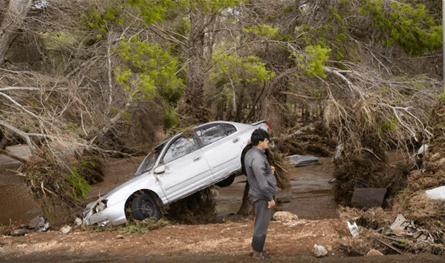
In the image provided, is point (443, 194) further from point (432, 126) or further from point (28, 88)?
point (28, 88)

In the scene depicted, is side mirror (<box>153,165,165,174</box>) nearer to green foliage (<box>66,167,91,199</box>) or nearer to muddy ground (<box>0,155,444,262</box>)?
muddy ground (<box>0,155,444,262</box>)

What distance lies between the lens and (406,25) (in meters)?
15.1

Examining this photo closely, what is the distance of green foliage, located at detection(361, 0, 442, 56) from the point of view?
A: 48.5 feet

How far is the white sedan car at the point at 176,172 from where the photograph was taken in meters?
9.45

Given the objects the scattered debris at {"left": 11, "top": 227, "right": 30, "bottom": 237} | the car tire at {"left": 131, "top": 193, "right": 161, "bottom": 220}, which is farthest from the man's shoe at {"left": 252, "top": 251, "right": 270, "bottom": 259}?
the scattered debris at {"left": 11, "top": 227, "right": 30, "bottom": 237}

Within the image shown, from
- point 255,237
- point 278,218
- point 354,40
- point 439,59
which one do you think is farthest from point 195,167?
point 439,59

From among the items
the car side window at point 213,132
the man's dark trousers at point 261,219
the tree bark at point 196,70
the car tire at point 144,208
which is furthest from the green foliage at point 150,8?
the man's dark trousers at point 261,219

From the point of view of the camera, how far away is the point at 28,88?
1083cm

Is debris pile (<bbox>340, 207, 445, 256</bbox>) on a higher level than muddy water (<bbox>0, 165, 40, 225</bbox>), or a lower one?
lower

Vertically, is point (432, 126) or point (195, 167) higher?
point (195, 167)

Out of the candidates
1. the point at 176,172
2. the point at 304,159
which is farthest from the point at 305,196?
the point at 304,159

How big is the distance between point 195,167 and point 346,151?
15.1 ft

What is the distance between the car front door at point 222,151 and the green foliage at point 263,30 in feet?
14.7

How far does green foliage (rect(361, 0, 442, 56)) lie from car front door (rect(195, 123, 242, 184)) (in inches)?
296
